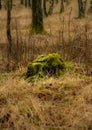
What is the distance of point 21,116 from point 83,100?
1027 mm

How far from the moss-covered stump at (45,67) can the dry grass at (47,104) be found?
33 cm

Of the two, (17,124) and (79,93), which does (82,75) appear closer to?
(79,93)

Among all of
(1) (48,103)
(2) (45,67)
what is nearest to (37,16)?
(2) (45,67)

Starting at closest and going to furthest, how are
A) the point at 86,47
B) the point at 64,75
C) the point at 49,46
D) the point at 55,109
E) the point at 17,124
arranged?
the point at 17,124, the point at 55,109, the point at 64,75, the point at 86,47, the point at 49,46

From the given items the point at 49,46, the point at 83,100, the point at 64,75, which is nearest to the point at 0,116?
the point at 83,100

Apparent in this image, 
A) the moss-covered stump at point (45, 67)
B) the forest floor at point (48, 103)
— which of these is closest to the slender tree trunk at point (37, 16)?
the moss-covered stump at point (45, 67)

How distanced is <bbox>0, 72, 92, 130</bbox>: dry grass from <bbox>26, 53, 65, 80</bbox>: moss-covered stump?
12.8 inches

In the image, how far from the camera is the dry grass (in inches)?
189

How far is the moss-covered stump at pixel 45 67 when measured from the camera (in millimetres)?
6735

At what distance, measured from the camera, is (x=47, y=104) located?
5348 mm

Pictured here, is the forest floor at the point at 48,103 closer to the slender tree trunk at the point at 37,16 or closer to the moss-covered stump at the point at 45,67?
the moss-covered stump at the point at 45,67

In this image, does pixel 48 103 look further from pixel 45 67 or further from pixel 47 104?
pixel 45 67

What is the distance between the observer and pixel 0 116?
16.6 ft

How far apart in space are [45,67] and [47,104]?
159cm
